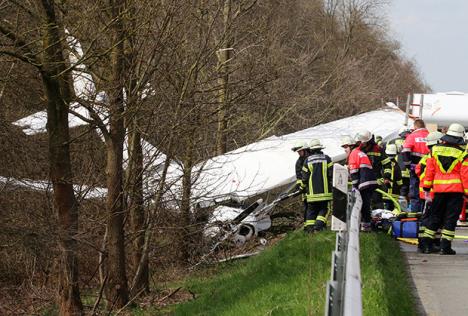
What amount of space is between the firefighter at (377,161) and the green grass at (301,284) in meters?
1.73

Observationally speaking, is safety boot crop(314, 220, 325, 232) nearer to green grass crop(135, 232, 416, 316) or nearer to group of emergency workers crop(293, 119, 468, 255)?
Answer: group of emergency workers crop(293, 119, 468, 255)

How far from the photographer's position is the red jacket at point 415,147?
15391mm

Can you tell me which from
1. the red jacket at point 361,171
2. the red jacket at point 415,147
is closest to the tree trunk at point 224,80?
the red jacket at point 361,171

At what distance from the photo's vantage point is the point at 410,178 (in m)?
16.0

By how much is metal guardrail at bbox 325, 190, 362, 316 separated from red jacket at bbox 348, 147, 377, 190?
4.19m

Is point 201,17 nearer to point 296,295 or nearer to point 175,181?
point 175,181

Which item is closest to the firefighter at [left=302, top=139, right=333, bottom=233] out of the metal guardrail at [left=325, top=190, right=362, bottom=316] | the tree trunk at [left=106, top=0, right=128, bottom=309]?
the tree trunk at [left=106, top=0, right=128, bottom=309]

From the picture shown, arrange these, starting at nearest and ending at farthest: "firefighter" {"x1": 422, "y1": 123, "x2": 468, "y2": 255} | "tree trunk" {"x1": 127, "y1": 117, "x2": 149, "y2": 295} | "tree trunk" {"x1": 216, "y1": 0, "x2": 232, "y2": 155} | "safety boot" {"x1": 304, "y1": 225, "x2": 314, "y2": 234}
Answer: "firefighter" {"x1": 422, "y1": 123, "x2": 468, "y2": 255} < "tree trunk" {"x1": 127, "y1": 117, "x2": 149, "y2": 295} < "safety boot" {"x1": 304, "y1": 225, "x2": 314, "y2": 234} < "tree trunk" {"x1": 216, "y1": 0, "x2": 232, "y2": 155}

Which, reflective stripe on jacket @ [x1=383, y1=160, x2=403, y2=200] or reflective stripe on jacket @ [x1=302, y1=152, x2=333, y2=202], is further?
reflective stripe on jacket @ [x1=383, y1=160, x2=403, y2=200]

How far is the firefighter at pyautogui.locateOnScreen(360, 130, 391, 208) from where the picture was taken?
13.3m

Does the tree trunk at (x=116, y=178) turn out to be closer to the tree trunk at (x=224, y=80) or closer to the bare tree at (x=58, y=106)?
the bare tree at (x=58, y=106)

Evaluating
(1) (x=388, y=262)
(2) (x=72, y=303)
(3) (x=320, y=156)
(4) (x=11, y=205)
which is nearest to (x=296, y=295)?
(1) (x=388, y=262)

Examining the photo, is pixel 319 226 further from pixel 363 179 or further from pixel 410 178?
pixel 410 178

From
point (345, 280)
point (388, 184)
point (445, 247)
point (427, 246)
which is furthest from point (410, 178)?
point (345, 280)
